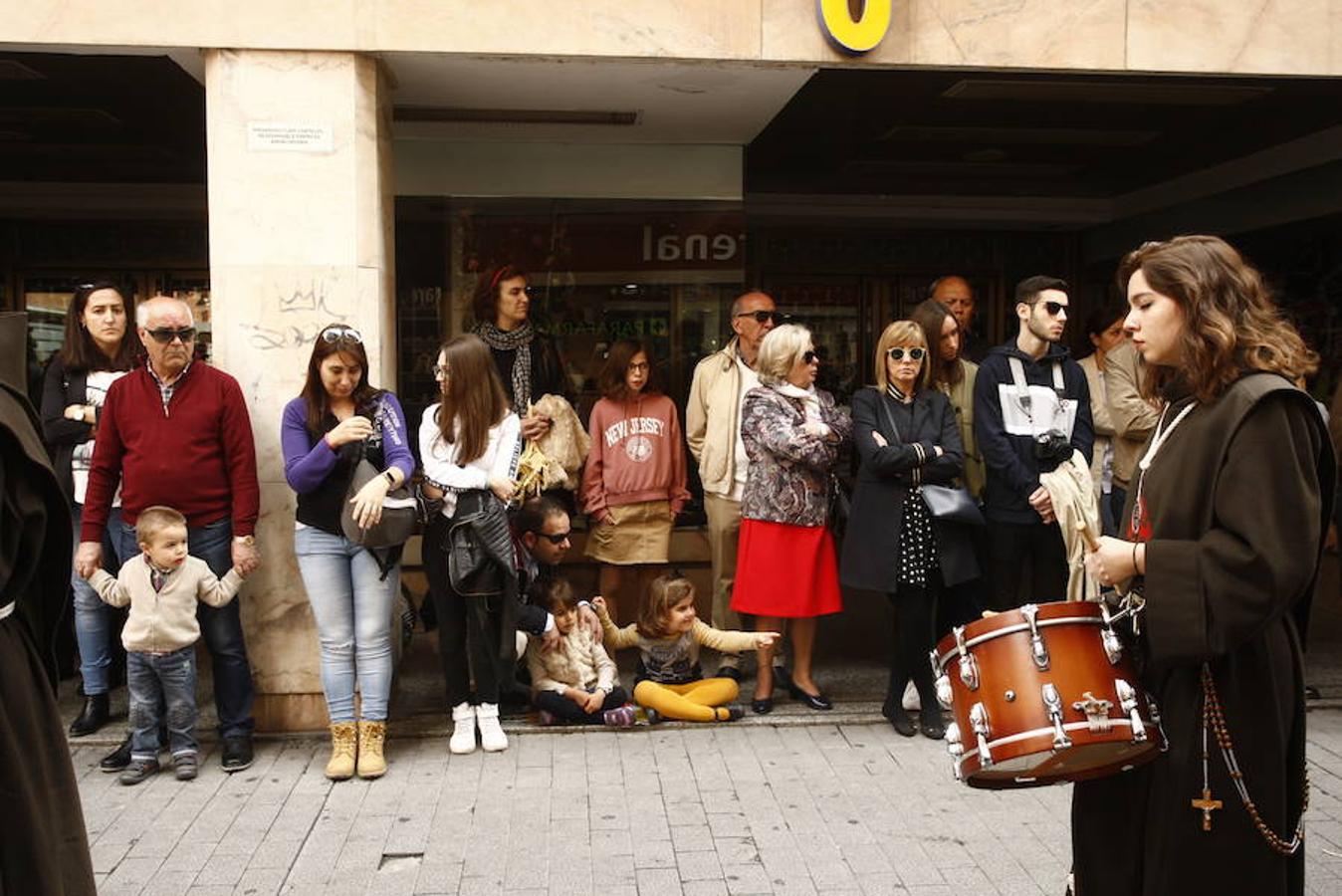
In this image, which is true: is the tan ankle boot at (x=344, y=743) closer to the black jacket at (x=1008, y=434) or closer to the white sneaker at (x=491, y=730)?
the white sneaker at (x=491, y=730)

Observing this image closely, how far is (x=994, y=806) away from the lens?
481cm

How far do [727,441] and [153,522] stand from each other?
286 centimetres

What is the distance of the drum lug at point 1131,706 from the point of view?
276 centimetres

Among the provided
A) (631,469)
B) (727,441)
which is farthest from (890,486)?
(631,469)

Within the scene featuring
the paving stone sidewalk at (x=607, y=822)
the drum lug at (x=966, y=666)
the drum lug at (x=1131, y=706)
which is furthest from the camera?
the paving stone sidewalk at (x=607, y=822)

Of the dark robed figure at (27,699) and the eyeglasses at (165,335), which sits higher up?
the eyeglasses at (165,335)

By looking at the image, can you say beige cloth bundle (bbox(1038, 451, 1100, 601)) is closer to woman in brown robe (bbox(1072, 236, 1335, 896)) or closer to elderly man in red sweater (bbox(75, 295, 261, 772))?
woman in brown robe (bbox(1072, 236, 1335, 896))

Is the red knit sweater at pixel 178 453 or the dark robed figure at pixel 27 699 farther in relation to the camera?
the red knit sweater at pixel 178 453

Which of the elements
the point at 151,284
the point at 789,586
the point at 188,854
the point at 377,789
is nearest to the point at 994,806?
the point at 789,586

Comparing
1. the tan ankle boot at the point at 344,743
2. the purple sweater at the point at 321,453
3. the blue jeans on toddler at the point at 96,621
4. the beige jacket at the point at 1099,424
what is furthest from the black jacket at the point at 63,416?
the beige jacket at the point at 1099,424

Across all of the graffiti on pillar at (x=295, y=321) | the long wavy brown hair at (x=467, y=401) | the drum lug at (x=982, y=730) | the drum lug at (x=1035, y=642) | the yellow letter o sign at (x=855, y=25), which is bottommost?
the drum lug at (x=982, y=730)

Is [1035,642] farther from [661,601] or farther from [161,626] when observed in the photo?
[161,626]

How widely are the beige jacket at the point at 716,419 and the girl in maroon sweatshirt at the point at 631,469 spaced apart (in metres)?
0.13

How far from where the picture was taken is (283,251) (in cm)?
555
